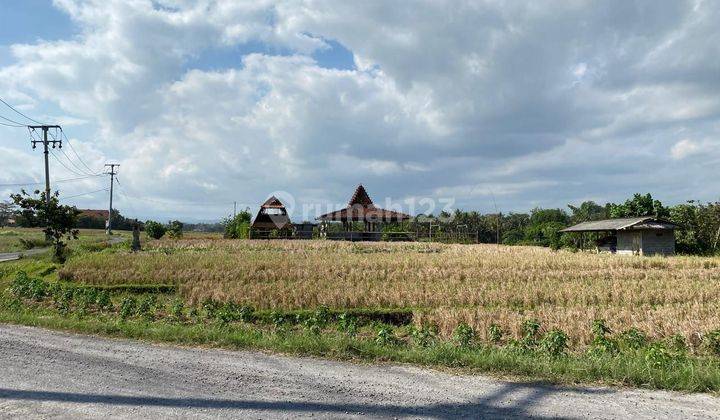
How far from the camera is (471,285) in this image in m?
16.6

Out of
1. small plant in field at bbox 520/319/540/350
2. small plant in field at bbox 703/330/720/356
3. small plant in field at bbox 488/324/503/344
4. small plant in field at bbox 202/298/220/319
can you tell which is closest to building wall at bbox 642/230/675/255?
small plant in field at bbox 520/319/540/350

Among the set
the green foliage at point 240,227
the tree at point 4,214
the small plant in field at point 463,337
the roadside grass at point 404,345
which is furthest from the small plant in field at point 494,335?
the tree at point 4,214

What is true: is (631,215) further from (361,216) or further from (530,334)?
(530,334)

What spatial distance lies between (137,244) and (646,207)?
1416 inches

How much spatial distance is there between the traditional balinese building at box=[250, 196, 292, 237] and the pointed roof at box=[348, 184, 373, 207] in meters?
6.96

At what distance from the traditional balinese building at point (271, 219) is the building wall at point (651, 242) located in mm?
30201

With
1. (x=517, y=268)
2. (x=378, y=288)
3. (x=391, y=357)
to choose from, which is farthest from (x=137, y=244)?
(x=391, y=357)

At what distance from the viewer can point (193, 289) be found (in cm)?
1532

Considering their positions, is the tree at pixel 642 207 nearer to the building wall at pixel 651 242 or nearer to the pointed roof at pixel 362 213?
the building wall at pixel 651 242

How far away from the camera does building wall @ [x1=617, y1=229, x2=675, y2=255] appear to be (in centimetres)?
3058

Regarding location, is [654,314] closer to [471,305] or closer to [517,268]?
[471,305]

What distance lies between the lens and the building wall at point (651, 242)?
3058cm

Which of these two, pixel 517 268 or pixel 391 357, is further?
pixel 517 268

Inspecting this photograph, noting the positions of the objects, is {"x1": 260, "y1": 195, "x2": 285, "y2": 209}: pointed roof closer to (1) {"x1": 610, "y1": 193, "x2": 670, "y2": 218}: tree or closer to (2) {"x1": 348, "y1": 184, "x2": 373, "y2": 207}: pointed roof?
(2) {"x1": 348, "y1": 184, "x2": 373, "y2": 207}: pointed roof
